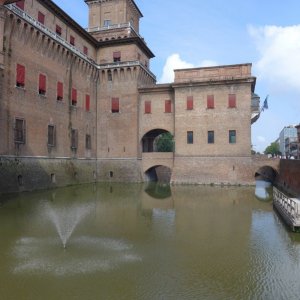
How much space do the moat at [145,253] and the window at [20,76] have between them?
10585 millimetres

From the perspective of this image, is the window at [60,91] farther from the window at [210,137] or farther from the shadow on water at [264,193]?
the shadow on water at [264,193]

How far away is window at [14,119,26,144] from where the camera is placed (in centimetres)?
2510

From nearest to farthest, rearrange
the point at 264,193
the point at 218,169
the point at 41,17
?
the point at 264,193, the point at 41,17, the point at 218,169

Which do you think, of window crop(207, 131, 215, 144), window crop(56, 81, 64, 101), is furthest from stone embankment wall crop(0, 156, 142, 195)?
window crop(207, 131, 215, 144)

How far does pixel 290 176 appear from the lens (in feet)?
86.1

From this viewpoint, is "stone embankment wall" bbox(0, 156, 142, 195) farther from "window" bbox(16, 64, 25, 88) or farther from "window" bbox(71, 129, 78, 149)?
"window" bbox(16, 64, 25, 88)

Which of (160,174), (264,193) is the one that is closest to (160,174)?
(160,174)

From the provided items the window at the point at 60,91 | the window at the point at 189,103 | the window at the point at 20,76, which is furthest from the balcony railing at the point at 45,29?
the window at the point at 189,103

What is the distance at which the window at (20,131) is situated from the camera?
25105 millimetres

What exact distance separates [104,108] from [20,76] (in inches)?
514

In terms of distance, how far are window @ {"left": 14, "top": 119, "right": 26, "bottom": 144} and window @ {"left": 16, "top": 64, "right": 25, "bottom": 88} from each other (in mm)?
2632

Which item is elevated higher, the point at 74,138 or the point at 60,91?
the point at 60,91

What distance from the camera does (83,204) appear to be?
2062 cm

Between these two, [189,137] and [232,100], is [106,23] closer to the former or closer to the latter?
[189,137]
